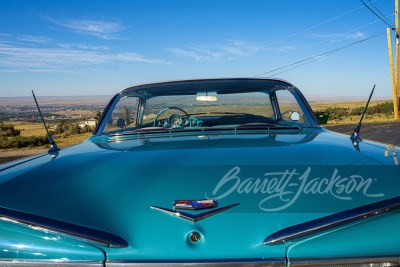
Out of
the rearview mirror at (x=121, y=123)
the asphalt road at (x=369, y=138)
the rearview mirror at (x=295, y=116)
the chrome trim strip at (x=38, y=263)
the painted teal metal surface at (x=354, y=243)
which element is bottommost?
the asphalt road at (x=369, y=138)

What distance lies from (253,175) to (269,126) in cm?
115

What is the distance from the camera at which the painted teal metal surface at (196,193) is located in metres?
1.14

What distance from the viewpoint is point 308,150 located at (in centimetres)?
163

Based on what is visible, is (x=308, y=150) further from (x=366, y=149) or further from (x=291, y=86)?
(x=291, y=86)

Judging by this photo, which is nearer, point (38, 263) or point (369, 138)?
point (38, 263)

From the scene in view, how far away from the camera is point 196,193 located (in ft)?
4.00

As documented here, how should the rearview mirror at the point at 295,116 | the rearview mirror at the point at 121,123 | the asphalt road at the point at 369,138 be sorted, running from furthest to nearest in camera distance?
the asphalt road at the point at 369,138
the rearview mirror at the point at 121,123
the rearview mirror at the point at 295,116

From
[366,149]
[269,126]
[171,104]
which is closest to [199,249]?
[366,149]

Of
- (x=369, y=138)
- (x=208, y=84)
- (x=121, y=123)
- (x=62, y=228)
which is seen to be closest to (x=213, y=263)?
(x=62, y=228)

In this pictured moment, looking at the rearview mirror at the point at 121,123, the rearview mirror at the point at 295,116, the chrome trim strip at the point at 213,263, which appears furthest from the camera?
the rearview mirror at the point at 121,123

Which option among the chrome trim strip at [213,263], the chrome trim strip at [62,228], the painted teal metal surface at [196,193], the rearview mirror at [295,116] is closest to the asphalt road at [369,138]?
the rearview mirror at [295,116]

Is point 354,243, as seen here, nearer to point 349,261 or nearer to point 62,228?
point 349,261

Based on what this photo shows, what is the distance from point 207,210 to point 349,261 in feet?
1.74

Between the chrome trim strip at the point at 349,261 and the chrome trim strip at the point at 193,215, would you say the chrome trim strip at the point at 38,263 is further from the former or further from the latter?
the chrome trim strip at the point at 349,261
